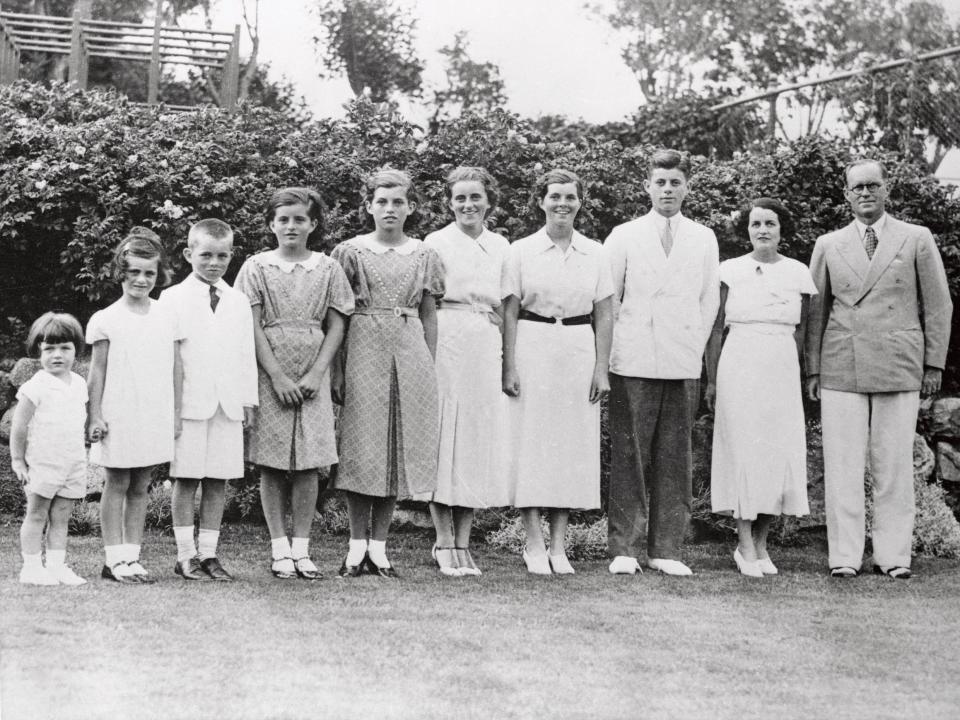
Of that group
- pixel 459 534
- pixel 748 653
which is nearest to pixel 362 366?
pixel 459 534

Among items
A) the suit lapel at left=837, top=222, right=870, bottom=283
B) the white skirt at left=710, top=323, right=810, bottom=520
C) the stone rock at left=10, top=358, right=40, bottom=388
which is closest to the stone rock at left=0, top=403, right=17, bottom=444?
the stone rock at left=10, top=358, right=40, bottom=388

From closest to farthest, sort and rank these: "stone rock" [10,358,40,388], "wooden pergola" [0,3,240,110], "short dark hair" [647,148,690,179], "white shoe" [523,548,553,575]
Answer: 1. "white shoe" [523,548,553,575]
2. "short dark hair" [647,148,690,179]
3. "stone rock" [10,358,40,388]
4. "wooden pergola" [0,3,240,110]

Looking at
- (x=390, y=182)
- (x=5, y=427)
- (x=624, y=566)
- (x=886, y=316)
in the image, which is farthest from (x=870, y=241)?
(x=5, y=427)

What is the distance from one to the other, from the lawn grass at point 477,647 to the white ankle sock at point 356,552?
22 cm

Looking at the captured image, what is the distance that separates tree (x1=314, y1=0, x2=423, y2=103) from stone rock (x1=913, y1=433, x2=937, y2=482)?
384 inches

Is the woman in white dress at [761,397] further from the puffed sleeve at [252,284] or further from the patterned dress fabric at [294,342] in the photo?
the puffed sleeve at [252,284]

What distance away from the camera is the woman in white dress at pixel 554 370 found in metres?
5.60

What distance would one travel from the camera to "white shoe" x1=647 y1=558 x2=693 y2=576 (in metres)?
5.64

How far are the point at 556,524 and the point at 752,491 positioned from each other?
103 cm

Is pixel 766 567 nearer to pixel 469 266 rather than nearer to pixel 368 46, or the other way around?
pixel 469 266

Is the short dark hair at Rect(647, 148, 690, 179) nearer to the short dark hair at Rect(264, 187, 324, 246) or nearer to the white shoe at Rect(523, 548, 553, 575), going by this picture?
the short dark hair at Rect(264, 187, 324, 246)

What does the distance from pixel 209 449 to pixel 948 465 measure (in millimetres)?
5613

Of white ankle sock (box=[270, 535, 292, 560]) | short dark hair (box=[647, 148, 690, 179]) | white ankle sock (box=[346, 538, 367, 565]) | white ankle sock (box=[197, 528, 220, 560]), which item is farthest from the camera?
short dark hair (box=[647, 148, 690, 179])

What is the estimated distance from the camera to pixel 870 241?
6.08 m
